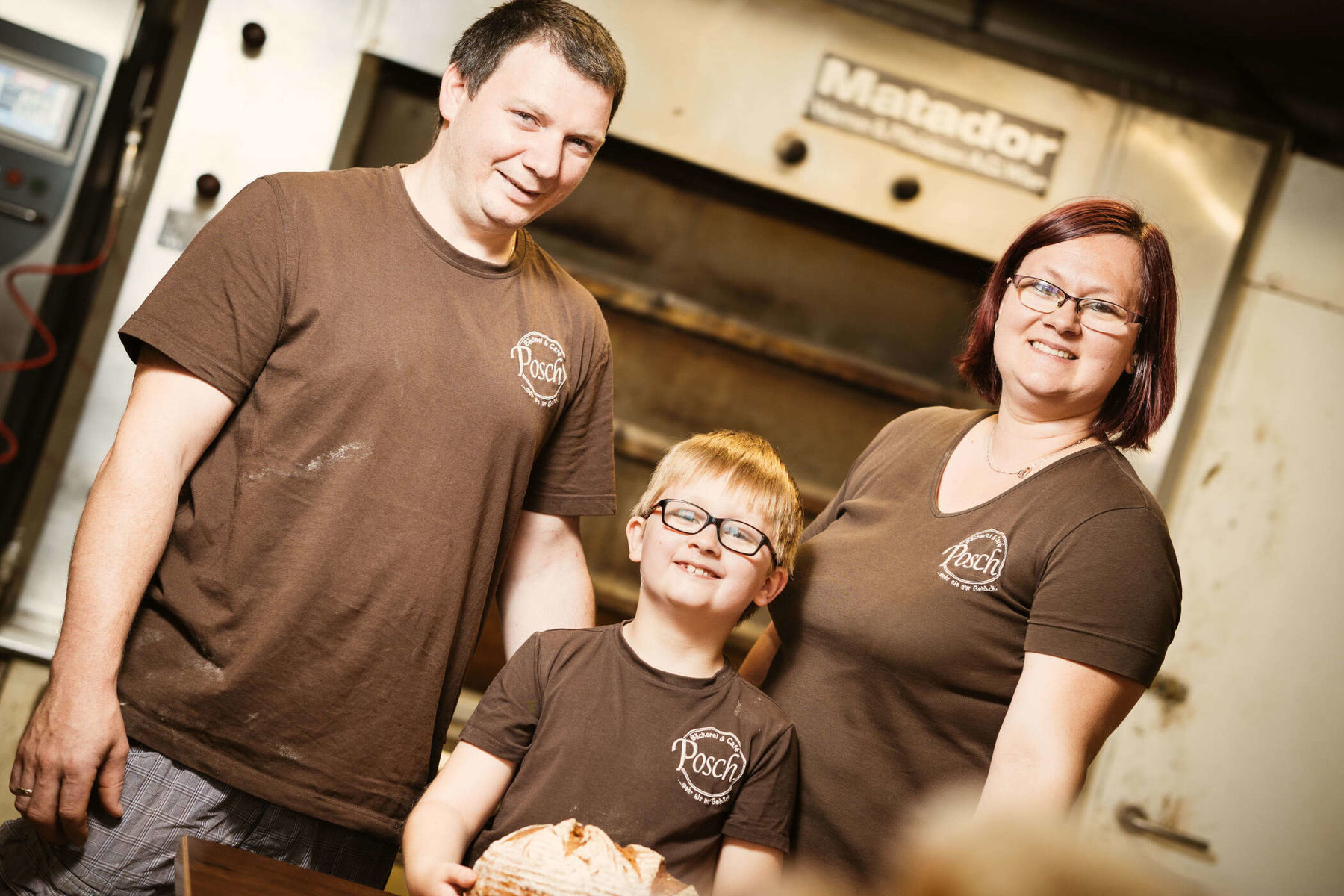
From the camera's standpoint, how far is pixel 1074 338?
1218 mm

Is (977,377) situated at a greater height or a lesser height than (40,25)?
lesser

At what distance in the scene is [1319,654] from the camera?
2219 mm

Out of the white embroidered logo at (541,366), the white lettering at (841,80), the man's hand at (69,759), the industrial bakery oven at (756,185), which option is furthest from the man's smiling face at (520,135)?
the white lettering at (841,80)

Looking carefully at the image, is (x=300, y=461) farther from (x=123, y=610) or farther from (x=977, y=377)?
(x=977, y=377)

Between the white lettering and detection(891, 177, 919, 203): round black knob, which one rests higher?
the white lettering

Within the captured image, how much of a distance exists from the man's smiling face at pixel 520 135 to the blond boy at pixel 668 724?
0.39 meters

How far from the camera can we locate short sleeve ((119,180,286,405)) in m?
1.11

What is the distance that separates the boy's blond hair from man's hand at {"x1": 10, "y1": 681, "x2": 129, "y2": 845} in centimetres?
66

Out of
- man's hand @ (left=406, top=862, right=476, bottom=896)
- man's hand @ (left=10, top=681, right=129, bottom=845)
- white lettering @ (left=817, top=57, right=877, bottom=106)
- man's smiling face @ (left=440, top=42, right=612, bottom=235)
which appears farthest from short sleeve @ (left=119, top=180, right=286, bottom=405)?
white lettering @ (left=817, top=57, right=877, bottom=106)

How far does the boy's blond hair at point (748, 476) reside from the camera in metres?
1.22

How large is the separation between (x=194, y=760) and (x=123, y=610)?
19cm

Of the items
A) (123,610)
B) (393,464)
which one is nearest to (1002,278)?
(393,464)

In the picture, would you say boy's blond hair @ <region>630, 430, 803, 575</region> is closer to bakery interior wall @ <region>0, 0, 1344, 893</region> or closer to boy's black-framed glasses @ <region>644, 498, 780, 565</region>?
boy's black-framed glasses @ <region>644, 498, 780, 565</region>

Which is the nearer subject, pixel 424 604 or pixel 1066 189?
pixel 424 604
